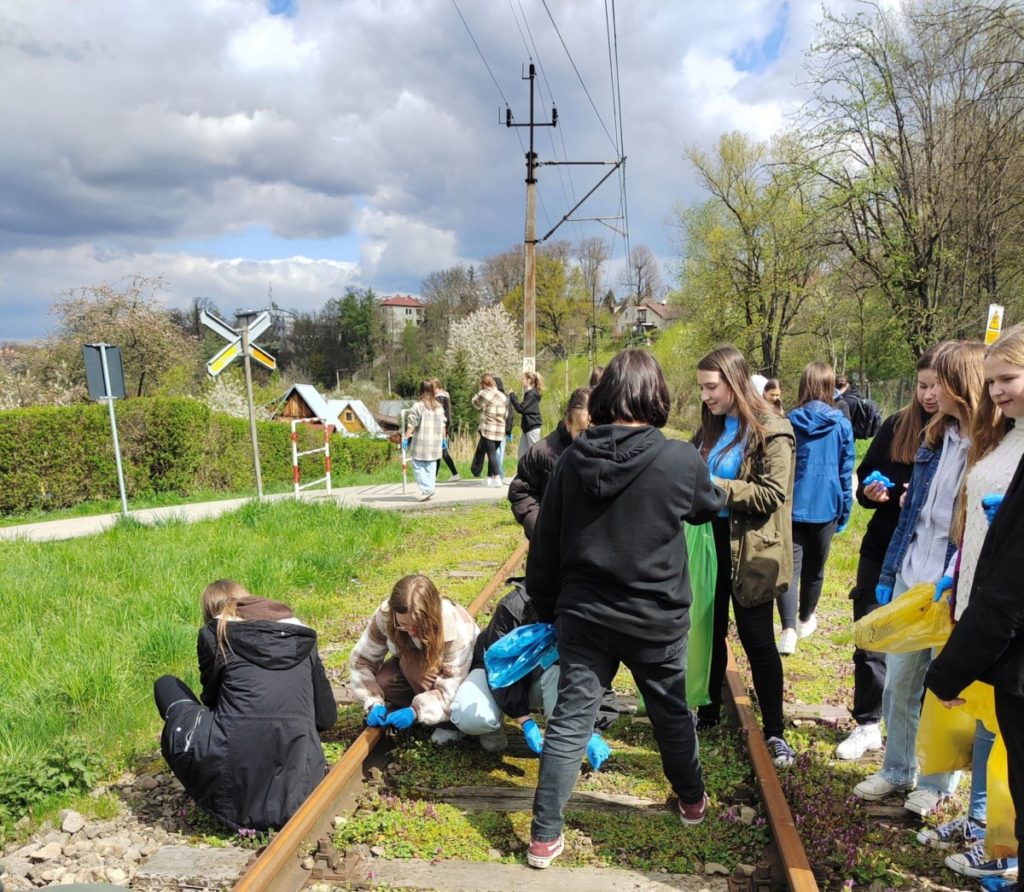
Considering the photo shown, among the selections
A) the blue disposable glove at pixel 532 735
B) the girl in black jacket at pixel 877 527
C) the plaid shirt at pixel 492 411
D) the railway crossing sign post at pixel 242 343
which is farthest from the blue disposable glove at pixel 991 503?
the plaid shirt at pixel 492 411

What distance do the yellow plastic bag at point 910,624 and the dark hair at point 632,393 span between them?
1160 mm

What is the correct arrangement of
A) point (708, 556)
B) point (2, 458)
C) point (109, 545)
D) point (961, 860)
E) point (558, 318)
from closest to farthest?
point (961, 860), point (708, 556), point (109, 545), point (2, 458), point (558, 318)

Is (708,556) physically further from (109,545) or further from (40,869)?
(109,545)

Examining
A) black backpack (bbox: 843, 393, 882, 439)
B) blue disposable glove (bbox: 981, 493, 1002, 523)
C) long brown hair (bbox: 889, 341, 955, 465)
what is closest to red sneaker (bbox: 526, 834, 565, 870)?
blue disposable glove (bbox: 981, 493, 1002, 523)

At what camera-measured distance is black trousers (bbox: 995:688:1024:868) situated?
216 centimetres

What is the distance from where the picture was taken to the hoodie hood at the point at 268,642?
346 centimetres

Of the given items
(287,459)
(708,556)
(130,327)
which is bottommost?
(287,459)

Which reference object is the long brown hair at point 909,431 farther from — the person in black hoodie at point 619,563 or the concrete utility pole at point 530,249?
the concrete utility pole at point 530,249

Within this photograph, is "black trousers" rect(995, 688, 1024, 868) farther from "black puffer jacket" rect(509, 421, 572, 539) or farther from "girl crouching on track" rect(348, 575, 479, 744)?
"black puffer jacket" rect(509, 421, 572, 539)

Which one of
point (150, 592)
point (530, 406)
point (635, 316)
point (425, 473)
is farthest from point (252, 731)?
point (635, 316)

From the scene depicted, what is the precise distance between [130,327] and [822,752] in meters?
32.1

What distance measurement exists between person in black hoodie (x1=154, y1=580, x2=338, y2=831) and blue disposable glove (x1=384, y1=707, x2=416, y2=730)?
1.09 feet

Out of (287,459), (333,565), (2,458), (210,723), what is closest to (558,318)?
(287,459)

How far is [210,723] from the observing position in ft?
11.2
